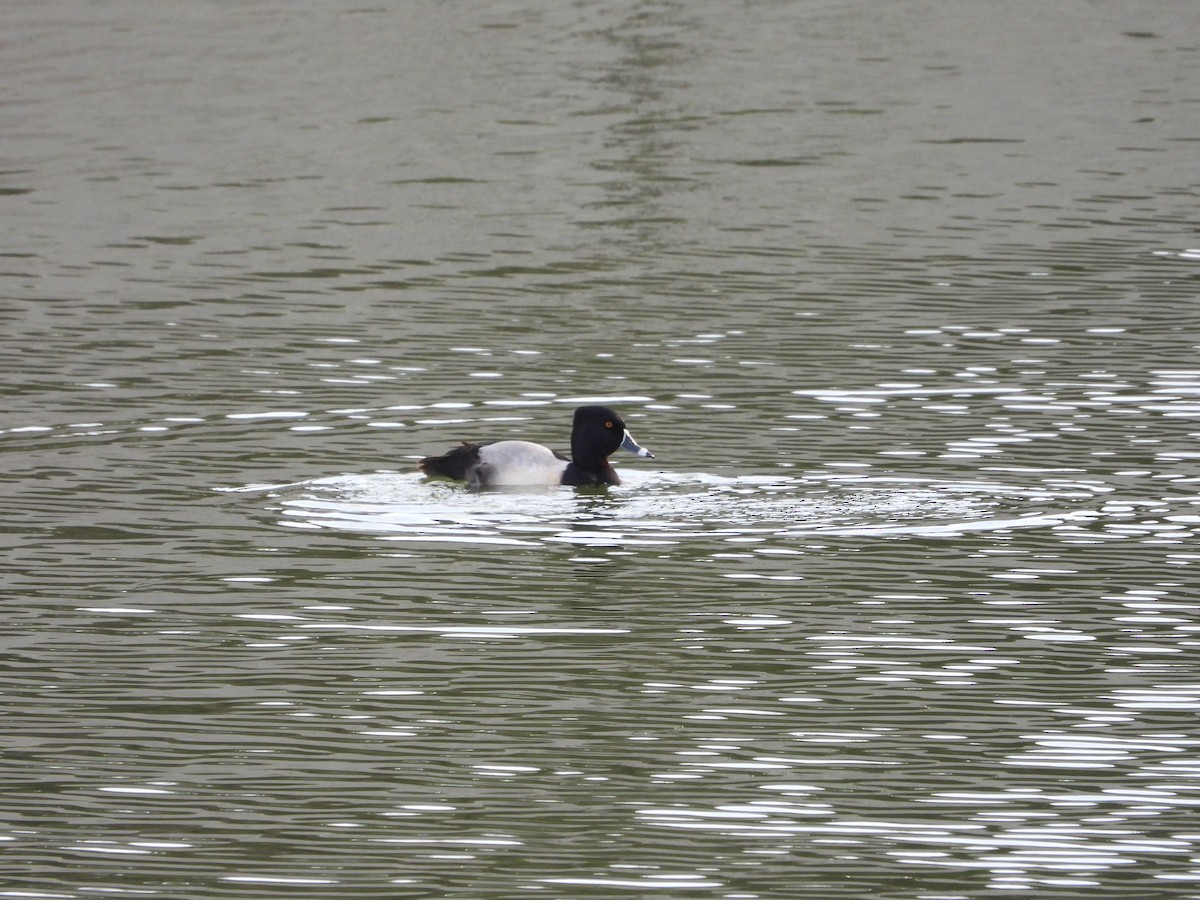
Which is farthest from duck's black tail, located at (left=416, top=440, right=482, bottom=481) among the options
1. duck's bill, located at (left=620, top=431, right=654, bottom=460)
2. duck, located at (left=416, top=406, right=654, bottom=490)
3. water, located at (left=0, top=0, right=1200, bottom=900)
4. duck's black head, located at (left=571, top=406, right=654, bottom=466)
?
duck's bill, located at (left=620, top=431, right=654, bottom=460)

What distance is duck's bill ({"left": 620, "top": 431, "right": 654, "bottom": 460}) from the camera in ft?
36.2

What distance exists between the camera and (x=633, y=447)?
437 inches

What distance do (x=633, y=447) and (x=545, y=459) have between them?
1.41ft

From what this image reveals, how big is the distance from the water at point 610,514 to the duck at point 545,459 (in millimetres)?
111

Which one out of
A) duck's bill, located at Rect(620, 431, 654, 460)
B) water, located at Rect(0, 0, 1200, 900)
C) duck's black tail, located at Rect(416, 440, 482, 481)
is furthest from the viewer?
duck's bill, located at Rect(620, 431, 654, 460)

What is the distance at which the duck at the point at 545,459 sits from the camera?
1091 centimetres

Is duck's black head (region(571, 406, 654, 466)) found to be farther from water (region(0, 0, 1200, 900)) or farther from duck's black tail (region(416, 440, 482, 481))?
duck's black tail (region(416, 440, 482, 481))

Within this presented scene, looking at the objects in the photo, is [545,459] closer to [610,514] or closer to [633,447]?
[633,447]

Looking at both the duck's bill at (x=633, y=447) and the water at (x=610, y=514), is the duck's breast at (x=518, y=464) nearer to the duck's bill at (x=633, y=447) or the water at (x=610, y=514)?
the water at (x=610, y=514)

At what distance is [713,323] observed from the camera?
14875 millimetres

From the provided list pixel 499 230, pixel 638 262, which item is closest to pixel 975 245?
pixel 638 262

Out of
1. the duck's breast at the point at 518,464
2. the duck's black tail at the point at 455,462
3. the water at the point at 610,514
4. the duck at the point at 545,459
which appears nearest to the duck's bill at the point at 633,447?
the duck at the point at 545,459

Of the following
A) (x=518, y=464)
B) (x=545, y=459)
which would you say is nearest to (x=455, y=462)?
(x=518, y=464)

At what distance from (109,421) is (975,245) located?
7952 mm
